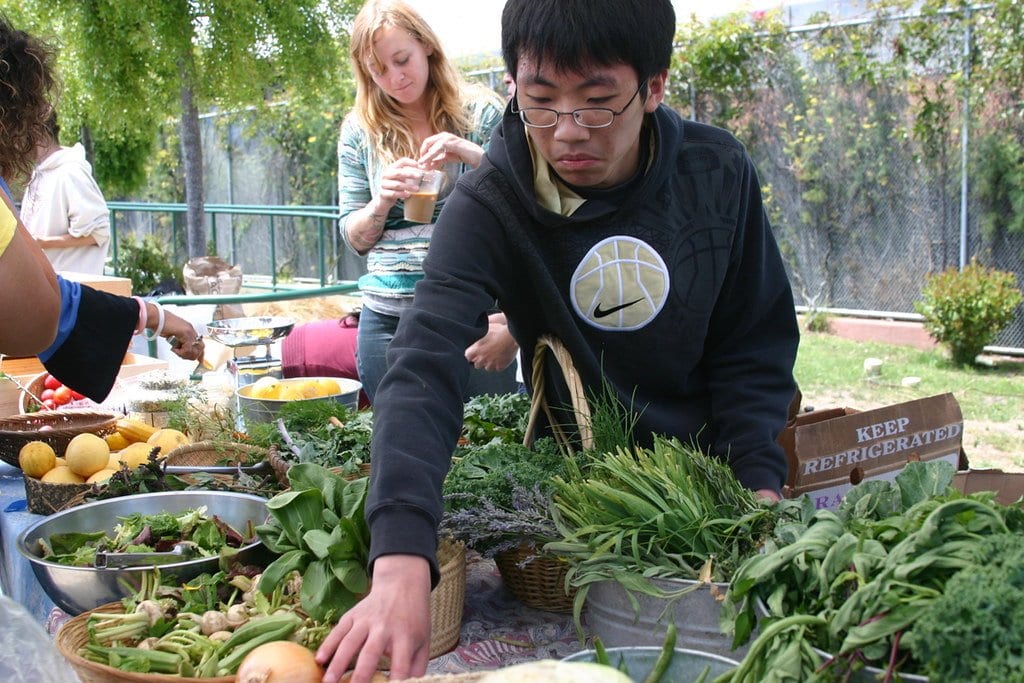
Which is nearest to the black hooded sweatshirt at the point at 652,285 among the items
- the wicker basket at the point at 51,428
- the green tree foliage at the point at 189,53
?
the wicker basket at the point at 51,428

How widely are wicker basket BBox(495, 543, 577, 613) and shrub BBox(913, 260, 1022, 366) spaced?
7.96 meters

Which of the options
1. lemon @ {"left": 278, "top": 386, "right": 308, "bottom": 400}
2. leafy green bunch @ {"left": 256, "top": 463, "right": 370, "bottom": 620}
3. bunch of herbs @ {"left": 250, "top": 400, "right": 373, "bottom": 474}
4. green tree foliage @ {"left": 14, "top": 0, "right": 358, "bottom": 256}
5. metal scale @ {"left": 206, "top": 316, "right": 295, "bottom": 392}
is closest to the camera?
leafy green bunch @ {"left": 256, "top": 463, "right": 370, "bottom": 620}

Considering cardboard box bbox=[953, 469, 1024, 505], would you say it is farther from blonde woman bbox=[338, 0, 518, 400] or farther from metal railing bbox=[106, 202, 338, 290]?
metal railing bbox=[106, 202, 338, 290]

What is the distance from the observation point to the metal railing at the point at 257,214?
339 inches

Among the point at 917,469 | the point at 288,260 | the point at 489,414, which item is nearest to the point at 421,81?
the point at 489,414

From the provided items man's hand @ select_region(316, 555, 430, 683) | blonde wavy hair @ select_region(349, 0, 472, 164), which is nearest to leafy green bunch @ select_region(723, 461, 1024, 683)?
man's hand @ select_region(316, 555, 430, 683)

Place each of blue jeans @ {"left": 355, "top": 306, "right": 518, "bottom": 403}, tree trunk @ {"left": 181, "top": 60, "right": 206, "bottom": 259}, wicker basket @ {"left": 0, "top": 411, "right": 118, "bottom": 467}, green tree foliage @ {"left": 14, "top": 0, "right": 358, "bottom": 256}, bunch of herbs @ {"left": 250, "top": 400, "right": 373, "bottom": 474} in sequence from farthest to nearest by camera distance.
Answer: tree trunk @ {"left": 181, "top": 60, "right": 206, "bottom": 259} → green tree foliage @ {"left": 14, "top": 0, "right": 358, "bottom": 256} → blue jeans @ {"left": 355, "top": 306, "right": 518, "bottom": 403} → wicker basket @ {"left": 0, "top": 411, "right": 118, "bottom": 467} → bunch of herbs @ {"left": 250, "top": 400, "right": 373, "bottom": 474}

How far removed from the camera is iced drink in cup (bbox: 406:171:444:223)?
306 centimetres

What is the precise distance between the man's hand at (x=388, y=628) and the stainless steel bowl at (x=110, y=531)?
0.51m

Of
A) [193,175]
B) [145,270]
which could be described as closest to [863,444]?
[145,270]

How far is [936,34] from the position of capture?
917 cm

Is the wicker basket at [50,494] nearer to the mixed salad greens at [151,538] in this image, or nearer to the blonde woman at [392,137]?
the mixed salad greens at [151,538]

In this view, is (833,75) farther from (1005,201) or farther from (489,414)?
(489,414)

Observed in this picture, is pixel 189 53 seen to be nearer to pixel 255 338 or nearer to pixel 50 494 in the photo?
pixel 255 338
